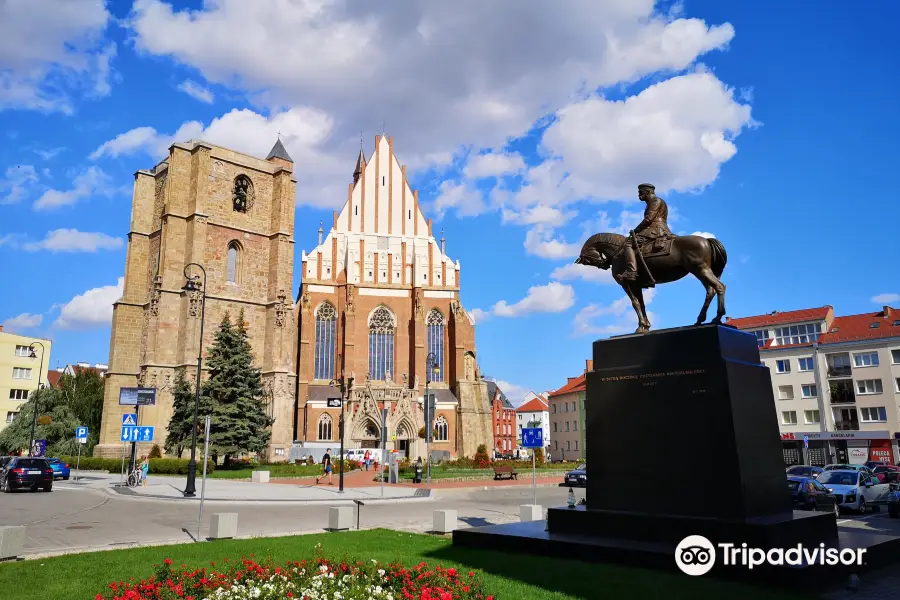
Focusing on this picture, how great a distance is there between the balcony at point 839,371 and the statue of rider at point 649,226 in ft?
154

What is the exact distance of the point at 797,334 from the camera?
52.6m

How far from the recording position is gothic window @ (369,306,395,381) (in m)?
59.6

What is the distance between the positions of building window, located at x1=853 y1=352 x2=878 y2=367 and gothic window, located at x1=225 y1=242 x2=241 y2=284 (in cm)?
4893

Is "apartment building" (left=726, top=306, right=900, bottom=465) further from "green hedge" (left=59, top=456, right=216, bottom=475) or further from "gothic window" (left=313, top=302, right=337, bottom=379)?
"green hedge" (left=59, top=456, right=216, bottom=475)

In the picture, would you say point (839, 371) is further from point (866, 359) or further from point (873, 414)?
point (873, 414)

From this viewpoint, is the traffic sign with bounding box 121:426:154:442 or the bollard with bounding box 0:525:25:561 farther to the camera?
the traffic sign with bounding box 121:426:154:442

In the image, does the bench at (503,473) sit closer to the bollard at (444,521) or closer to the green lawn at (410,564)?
the bollard at (444,521)

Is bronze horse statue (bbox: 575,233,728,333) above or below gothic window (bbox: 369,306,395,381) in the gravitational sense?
below

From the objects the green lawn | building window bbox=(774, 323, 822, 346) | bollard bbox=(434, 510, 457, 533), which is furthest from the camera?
building window bbox=(774, 323, 822, 346)

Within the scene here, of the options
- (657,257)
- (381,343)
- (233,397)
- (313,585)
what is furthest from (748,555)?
(381,343)

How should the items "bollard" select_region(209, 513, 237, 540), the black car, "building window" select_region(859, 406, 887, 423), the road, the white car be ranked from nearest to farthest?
"bollard" select_region(209, 513, 237, 540), the road, the white car, the black car, "building window" select_region(859, 406, 887, 423)

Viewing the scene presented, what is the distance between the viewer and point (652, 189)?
10.7 m

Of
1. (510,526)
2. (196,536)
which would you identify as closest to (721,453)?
(510,526)

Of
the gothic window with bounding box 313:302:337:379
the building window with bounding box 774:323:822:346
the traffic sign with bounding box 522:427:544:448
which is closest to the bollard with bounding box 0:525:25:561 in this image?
the traffic sign with bounding box 522:427:544:448
